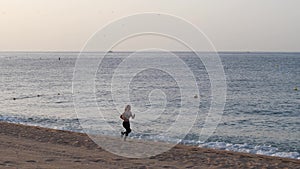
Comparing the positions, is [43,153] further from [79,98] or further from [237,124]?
[79,98]

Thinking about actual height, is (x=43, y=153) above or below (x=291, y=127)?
Result: above

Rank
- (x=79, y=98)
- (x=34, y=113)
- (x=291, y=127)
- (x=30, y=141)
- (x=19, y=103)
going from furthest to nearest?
(x=79, y=98) < (x=19, y=103) < (x=34, y=113) < (x=291, y=127) < (x=30, y=141)

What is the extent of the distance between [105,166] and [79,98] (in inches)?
1167

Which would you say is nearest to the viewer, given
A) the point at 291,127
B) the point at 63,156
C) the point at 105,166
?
the point at 105,166

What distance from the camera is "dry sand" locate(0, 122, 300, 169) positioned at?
1320cm

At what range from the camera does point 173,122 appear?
2833 centimetres

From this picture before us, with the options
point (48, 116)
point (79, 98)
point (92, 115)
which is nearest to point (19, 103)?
point (79, 98)

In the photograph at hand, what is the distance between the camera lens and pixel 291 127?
26688mm

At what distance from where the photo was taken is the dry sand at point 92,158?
13195 mm

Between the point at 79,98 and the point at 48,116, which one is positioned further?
the point at 79,98

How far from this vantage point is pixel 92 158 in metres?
14.3

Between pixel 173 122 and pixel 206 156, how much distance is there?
12473mm

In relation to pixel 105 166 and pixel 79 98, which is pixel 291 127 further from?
pixel 79 98

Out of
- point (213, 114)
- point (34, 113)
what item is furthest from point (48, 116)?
point (213, 114)
